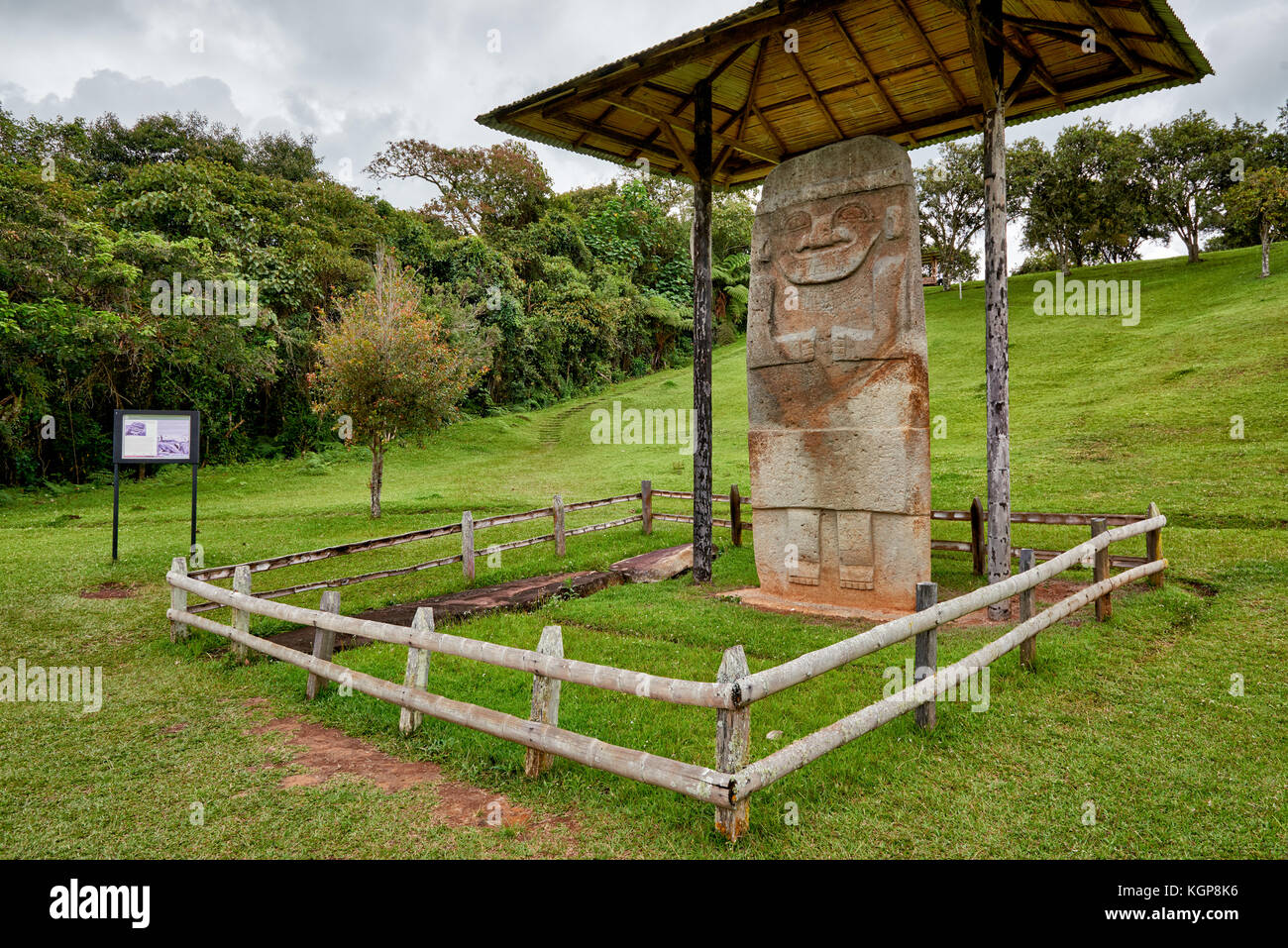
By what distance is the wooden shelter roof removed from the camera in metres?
7.89

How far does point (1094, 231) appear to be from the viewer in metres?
35.3

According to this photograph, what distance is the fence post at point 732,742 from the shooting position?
3.73m

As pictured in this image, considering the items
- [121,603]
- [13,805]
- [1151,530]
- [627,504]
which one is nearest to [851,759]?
[13,805]

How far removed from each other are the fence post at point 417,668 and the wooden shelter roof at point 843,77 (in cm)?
666

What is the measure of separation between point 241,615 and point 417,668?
310 centimetres

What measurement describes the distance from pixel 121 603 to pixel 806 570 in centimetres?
914

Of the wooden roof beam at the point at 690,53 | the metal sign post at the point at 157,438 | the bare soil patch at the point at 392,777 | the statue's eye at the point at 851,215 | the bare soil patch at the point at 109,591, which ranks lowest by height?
the bare soil patch at the point at 392,777

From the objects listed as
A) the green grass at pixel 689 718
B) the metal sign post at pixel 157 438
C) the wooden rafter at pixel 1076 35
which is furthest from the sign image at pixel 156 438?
the wooden rafter at pixel 1076 35

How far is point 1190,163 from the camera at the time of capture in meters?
34.0

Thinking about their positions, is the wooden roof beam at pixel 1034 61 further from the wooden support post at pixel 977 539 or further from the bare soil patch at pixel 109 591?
the bare soil patch at pixel 109 591

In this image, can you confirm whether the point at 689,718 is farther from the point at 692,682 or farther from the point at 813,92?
the point at 813,92

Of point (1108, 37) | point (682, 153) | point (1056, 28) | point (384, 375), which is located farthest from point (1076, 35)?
point (384, 375)
